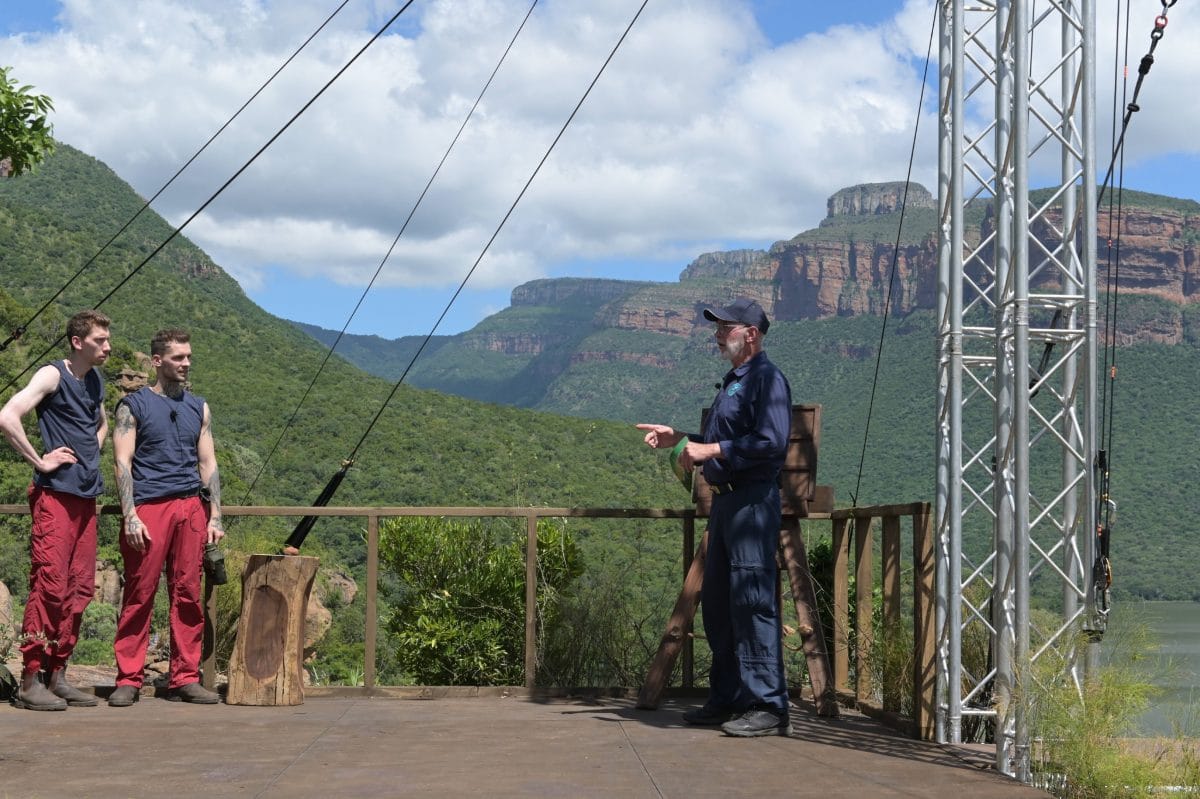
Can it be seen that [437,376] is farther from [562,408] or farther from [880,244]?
[880,244]

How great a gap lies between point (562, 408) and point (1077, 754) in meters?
101

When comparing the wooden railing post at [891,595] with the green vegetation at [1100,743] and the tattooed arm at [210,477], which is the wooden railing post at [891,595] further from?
the tattooed arm at [210,477]

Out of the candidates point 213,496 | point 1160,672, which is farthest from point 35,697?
point 1160,672

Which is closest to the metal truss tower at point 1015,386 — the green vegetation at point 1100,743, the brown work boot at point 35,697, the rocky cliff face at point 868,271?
the green vegetation at point 1100,743

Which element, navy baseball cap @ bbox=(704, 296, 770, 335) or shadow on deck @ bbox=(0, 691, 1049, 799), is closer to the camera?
shadow on deck @ bbox=(0, 691, 1049, 799)

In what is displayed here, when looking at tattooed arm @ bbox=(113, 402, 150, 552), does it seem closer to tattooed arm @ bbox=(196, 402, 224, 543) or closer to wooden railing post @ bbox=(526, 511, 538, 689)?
tattooed arm @ bbox=(196, 402, 224, 543)

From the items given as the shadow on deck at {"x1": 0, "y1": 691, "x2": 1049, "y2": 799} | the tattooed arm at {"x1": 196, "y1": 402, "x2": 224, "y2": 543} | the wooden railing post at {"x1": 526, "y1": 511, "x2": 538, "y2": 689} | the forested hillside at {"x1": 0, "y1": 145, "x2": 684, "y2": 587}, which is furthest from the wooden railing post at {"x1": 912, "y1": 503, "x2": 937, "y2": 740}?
the forested hillside at {"x1": 0, "y1": 145, "x2": 684, "y2": 587}

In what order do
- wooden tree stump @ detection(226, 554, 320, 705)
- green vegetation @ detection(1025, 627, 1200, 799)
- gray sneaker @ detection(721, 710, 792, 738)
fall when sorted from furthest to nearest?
1. wooden tree stump @ detection(226, 554, 320, 705)
2. gray sneaker @ detection(721, 710, 792, 738)
3. green vegetation @ detection(1025, 627, 1200, 799)

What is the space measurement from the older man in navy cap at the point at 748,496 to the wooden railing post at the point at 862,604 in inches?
43.5

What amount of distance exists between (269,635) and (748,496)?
92.9 inches

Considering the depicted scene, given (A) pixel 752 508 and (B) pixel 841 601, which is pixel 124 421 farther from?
(B) pixel 841 601

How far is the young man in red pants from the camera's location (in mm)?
5949

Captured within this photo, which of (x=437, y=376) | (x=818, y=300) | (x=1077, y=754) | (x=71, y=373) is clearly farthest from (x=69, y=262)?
(x=437, y=376)

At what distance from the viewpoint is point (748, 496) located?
18.2 ft
